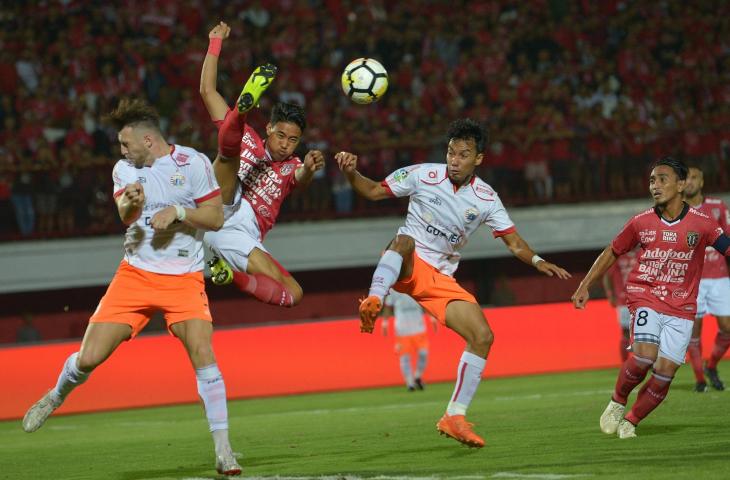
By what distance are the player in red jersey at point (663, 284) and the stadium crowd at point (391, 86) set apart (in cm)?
1090

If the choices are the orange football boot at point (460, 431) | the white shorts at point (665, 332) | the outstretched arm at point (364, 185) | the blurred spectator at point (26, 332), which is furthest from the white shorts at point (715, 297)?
the blurred spectator at point (26, 332)

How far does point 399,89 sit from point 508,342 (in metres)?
5.54

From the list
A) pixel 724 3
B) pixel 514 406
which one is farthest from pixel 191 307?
pixel 724 3

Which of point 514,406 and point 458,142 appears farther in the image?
point 514,406

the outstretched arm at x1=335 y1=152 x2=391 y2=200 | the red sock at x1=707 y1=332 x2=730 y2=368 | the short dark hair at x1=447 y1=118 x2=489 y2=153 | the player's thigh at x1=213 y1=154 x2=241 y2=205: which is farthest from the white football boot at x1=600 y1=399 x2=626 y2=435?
the red sock at x1=707 y1=332 x2=730 y2=368

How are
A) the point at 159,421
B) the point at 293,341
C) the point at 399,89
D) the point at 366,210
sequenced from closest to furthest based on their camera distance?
the point at 159,421
the point at 293,341
the point at 366,210
the point at 399,89

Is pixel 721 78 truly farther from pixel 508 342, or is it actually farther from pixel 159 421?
pixel 159 421

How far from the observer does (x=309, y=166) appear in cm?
913

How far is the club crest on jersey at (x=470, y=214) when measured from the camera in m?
9.32

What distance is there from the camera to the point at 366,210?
67.9ft

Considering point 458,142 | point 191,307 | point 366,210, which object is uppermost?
point 458,142

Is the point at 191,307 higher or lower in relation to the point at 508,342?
higher

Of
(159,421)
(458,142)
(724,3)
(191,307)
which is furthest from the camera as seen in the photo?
(724,3)

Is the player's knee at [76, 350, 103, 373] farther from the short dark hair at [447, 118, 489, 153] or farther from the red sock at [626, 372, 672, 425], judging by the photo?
the red sock at [626, 372, 672, 425]
